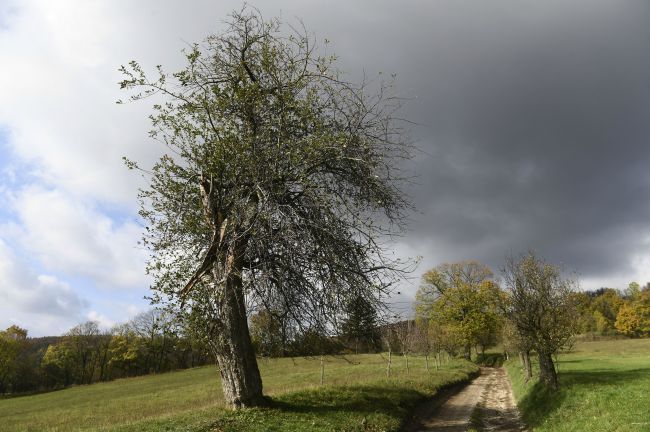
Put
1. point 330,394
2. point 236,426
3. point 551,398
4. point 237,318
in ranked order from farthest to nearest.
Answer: point 551,398, point 330,394, point 237,318, point 236,426

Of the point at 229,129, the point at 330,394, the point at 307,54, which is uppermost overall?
the point at 307,54

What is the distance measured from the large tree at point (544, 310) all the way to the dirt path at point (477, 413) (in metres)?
3.22

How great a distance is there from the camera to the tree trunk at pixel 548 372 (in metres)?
24.5

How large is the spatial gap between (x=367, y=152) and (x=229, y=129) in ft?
16.3

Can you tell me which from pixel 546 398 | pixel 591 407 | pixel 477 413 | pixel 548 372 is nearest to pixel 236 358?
pixel 591 407

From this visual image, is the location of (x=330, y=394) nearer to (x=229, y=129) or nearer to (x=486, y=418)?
(x=486, y=418)

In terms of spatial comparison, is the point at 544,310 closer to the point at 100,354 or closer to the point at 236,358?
the point at 236,358

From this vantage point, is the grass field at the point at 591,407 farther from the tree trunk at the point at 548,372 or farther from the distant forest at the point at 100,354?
the distant forest at the point at 100,354

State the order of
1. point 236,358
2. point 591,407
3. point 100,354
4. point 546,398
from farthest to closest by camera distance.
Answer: point 100,354, point 546,398, point 591,407, point 236,358

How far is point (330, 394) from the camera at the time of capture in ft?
62.0

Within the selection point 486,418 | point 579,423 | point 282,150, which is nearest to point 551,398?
point 486,418

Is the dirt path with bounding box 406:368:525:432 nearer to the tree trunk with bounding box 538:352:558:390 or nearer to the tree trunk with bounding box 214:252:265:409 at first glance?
the tree trunk with bounding box 538:352:558:390

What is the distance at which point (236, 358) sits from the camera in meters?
15.6

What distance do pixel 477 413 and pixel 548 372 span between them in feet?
16.7
